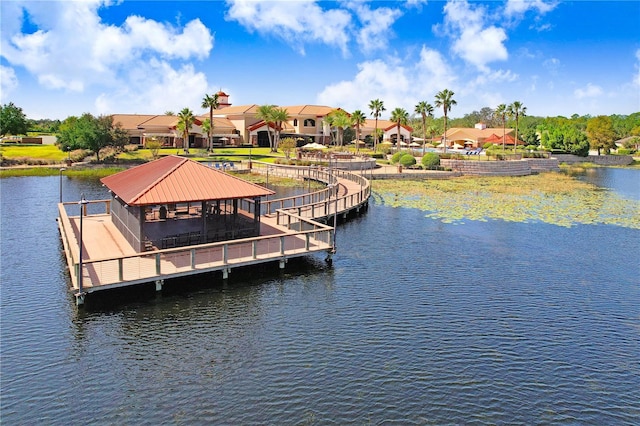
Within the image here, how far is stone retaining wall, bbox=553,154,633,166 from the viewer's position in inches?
3844

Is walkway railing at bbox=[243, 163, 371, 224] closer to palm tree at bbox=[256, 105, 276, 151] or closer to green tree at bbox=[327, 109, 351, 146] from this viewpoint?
palm tree at bbox=[256, 105, 276, 151]

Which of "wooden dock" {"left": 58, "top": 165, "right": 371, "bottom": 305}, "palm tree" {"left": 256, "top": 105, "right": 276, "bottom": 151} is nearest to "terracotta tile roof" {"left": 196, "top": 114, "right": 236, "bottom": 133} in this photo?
"palm tree" {"left": 256, "top": 105, "right": 276, "bottom": 151}

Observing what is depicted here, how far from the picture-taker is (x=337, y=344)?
16.1m

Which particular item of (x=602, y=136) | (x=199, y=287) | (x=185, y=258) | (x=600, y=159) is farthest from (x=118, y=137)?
(x=602, y=136)

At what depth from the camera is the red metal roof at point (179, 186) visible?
2125 centimetres

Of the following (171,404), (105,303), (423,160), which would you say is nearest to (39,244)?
(105,303)

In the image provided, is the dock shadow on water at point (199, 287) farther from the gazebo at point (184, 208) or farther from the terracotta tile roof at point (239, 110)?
the terracotta tile roof at point (239, 110)

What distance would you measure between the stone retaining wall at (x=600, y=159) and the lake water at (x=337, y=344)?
7900 cm

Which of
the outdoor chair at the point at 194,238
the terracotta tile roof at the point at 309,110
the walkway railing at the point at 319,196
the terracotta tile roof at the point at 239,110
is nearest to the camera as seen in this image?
the outdoor chair at the point at 194,238

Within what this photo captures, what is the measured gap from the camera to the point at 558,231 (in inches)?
1314

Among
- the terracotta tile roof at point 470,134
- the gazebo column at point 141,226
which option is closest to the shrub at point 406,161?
the gazebo column at point 141,226

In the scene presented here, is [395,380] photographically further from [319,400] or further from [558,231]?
[558,231]

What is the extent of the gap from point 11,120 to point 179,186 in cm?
7257

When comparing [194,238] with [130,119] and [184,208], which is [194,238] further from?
[130,119]
